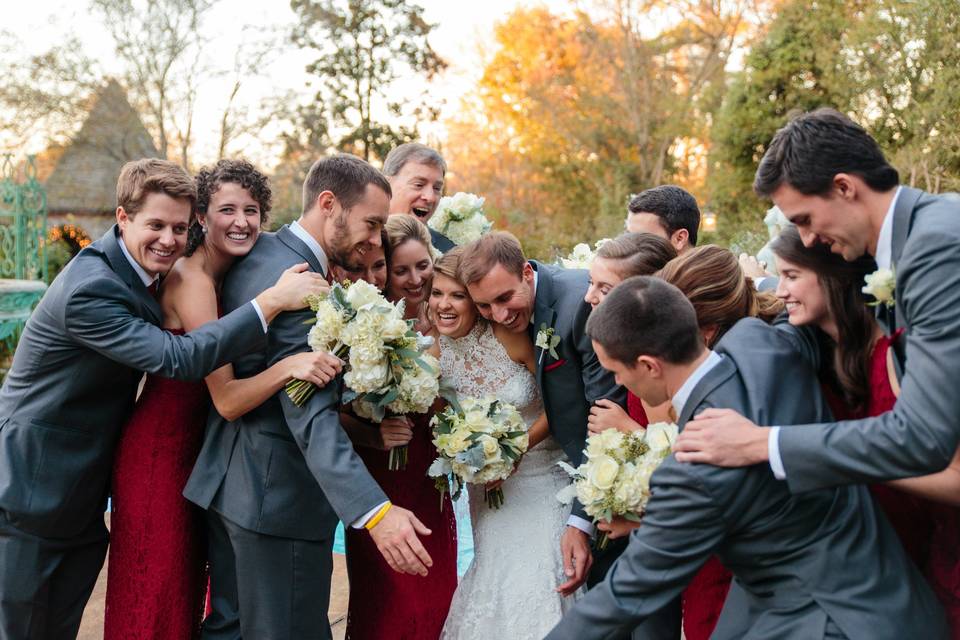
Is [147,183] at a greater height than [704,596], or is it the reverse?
[147,183]

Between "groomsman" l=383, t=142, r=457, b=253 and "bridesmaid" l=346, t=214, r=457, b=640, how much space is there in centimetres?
129

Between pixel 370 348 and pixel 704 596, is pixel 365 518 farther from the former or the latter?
pixel 704 596

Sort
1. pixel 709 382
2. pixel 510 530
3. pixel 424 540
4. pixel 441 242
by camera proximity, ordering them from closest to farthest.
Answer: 1. pixel 709 382
2. pixel 510 530
3. pixel 424 540
4. pixel 441 242

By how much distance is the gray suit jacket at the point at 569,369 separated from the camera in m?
3.97

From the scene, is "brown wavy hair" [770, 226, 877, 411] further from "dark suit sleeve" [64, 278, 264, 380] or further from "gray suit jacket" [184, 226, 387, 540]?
"dark suit sleeve" [64, 278, 264, 380]

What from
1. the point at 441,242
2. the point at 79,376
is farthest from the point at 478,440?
the point at 441,242

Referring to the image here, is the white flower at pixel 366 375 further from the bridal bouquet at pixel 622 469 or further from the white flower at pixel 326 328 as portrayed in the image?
the bridal bouquet at pixel 622 469

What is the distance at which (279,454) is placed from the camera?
12.2 feet

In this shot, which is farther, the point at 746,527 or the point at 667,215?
the point at 667,215

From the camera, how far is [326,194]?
3969 millimetres

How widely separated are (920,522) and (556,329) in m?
1.68

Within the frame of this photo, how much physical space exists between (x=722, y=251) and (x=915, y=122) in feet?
39.8

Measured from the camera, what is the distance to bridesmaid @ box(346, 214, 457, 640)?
172 inches

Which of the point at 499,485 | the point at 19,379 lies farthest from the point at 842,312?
the point at 19,379
